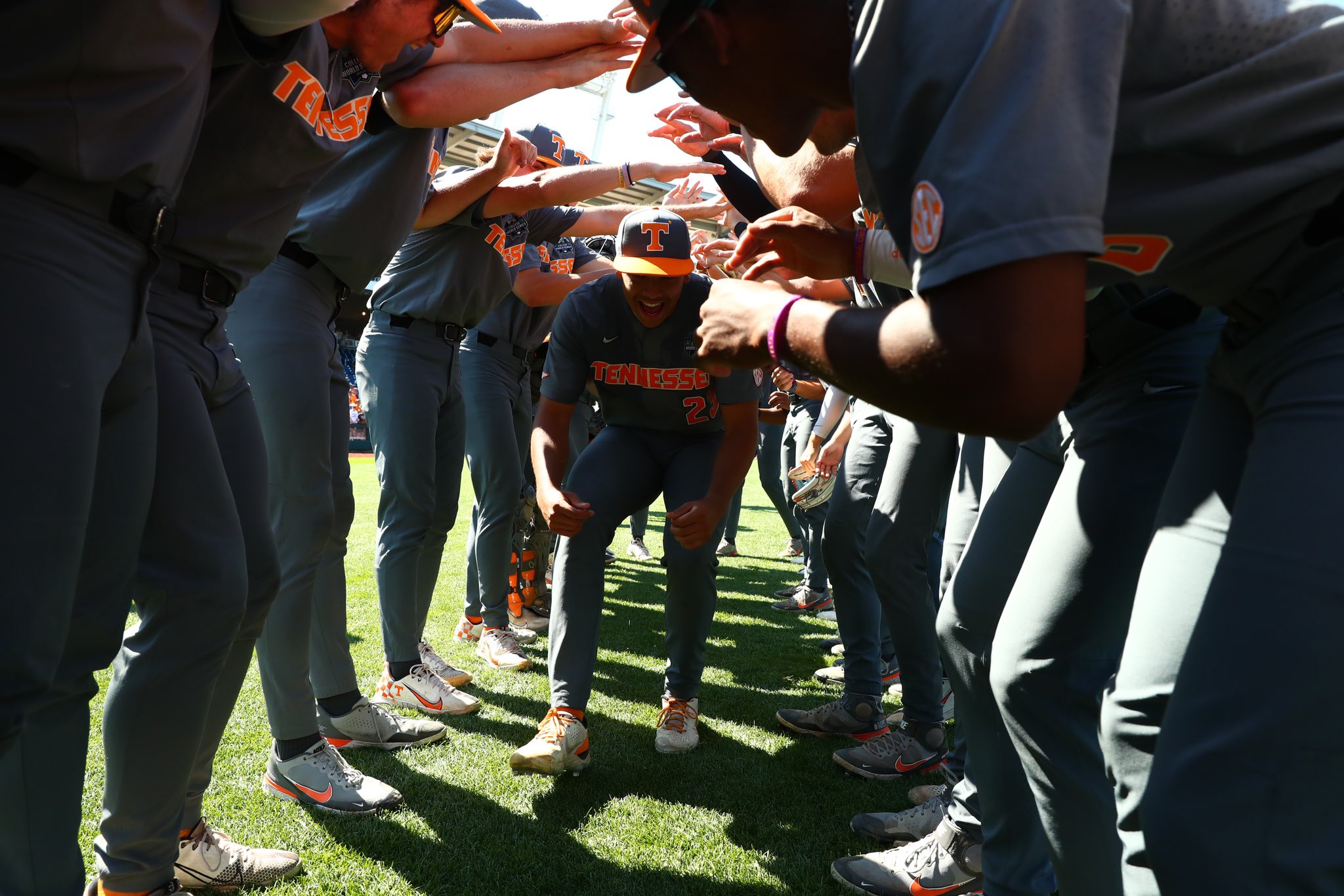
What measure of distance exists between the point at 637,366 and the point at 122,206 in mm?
2327

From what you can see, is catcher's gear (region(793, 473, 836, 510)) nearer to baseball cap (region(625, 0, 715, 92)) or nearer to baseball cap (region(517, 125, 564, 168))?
baseball cap (region(517, 125, 564, 168))

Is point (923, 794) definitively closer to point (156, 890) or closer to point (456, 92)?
point (156, 890)

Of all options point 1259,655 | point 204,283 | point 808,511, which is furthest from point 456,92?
point 808,511

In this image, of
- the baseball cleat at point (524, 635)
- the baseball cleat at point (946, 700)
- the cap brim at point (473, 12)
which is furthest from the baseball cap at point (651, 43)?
the baseball cleat at point (524, 635)

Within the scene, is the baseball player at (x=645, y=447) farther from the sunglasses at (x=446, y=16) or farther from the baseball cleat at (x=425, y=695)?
the sunglasses at (x=446, y=16)

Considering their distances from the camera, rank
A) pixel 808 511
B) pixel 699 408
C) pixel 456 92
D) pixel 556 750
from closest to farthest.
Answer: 1. pixel 456 92
2. pixel 556 750
3. pixel 699 408
4. pixel 808 511

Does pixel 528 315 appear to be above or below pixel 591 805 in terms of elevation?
above

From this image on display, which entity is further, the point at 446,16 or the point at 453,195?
the point at 453,195

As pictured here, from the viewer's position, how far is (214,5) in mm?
1453

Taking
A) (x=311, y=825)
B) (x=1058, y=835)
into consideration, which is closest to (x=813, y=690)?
(x=311, y=825)

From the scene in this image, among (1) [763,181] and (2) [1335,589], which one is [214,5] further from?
(2) [1335,589]

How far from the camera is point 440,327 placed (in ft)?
12.4

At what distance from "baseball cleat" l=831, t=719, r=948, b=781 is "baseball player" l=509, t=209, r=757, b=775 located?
620mm

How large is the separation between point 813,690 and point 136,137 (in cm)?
A: 362
